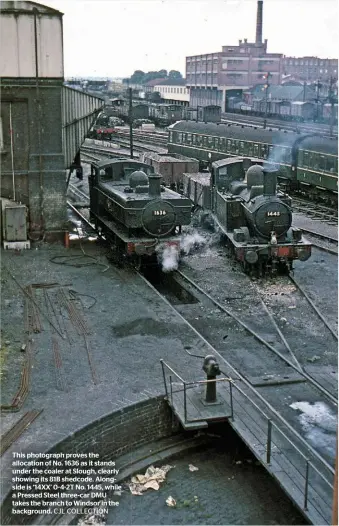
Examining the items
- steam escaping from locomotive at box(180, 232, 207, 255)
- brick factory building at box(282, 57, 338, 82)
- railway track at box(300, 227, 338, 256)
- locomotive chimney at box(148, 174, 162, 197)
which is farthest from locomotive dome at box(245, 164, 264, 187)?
brick factory building at box(282, 57, 338, 82)

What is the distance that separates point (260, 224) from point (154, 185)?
317 centimetres

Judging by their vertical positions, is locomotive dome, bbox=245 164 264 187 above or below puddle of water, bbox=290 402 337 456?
above

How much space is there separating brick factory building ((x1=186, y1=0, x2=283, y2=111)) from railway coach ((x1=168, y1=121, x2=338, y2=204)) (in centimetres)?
2901

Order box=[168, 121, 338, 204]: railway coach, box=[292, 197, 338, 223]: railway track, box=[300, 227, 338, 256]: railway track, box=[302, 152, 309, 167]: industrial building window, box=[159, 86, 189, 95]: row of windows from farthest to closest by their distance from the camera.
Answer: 1. box=[159, 86, 189, 95]: row of windows
2. box=[302, 152, 309, 167]: industrial building window
3. box=[168, 121, 338, 204]: railway coach
4. box=[292, 197, 338, 223]: railway track
5. box=[300, 227, 338, 256]: railway track

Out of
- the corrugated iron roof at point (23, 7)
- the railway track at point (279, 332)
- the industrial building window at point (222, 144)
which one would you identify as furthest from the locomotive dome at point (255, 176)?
the industrial building window at point (222, 144)

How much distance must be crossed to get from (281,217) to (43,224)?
24.6ft

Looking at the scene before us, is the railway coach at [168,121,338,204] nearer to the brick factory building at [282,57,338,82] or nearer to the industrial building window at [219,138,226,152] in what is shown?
the industrial building window at [219,138,226,152]

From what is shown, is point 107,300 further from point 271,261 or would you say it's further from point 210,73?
point 210,73

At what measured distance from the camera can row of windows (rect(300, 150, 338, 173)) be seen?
2695 centimetres

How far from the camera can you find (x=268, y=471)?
8.21 meters

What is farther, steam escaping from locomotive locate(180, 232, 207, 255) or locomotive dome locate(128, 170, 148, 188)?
steam escaping from locomotive locate(180, 232, 207, 255)

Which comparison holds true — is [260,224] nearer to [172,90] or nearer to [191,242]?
[191,242]

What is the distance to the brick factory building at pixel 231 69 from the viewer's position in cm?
6556

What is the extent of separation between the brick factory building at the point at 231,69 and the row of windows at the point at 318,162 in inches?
1477
